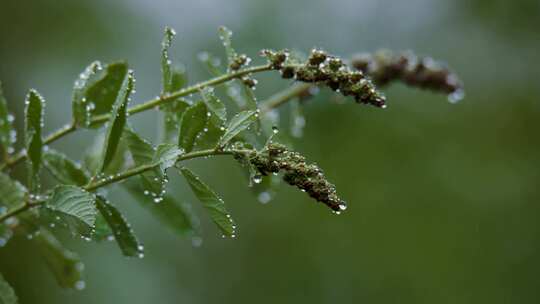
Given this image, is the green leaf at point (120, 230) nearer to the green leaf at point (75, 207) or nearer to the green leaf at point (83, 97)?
the green leaf at point (75, 207)

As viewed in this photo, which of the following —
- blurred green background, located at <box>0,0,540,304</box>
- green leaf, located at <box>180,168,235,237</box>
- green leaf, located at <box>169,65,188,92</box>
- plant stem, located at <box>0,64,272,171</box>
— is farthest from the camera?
blurred green background, located at <box>0,0,540,304</box>

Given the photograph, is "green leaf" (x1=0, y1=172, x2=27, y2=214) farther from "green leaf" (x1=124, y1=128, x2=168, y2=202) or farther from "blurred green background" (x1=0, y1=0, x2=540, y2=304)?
"blurred green background" (x1=0, y1=0, x2=540, y2=304)

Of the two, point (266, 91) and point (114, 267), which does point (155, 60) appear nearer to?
point (266, 91)

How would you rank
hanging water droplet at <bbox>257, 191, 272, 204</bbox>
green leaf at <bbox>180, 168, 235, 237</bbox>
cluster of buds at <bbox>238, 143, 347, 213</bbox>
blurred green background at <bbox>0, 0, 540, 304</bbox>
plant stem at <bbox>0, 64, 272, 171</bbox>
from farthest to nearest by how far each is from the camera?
blurred green background at <bbox>0, 0, 540, 304</bbox> → hanging water droplet at <bbox>257, 191, 272, 204</bbox> → plant stem at <bbox>0, 64, 272, 171</bbox> → green leaf at <bbox>180, 168, 235, 237</bbox> → cluster of buds at <bbox>238, 143, 347, 213</bbox>

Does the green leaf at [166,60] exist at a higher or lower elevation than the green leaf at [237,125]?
higher

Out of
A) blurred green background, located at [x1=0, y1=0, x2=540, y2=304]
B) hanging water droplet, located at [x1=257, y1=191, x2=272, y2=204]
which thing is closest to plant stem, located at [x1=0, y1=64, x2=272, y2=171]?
hanging water droplet, located at [x1=257, y1=191, x2=272, y2=204]

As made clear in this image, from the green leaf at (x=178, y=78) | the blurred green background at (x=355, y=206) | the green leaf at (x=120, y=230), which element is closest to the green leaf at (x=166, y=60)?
the green leaf at (x=178, y=78)
